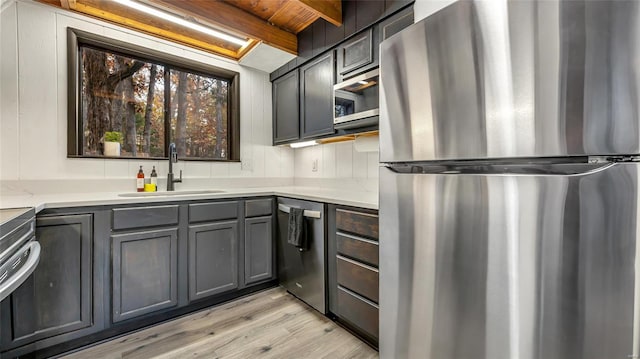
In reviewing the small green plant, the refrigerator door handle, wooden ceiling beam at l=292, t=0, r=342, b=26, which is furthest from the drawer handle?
the small green plant

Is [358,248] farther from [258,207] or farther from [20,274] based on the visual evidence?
[20,274]

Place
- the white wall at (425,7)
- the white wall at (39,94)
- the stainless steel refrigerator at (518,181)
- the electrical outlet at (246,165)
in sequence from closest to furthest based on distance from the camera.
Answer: the stainless steel refrigerator at (518,181), the white wall at (425,7), the white wall at (39,94), the electrical outlet at (246,165)

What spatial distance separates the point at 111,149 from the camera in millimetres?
2096

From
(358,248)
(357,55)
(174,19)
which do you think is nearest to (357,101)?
(357,55)

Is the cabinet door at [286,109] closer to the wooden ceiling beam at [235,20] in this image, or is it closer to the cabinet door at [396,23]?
the wooden ceiling beam at [235,20]

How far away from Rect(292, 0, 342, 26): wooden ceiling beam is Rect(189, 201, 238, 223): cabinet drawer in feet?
5.07

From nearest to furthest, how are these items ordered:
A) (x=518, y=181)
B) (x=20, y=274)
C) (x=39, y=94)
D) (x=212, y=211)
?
(x=518, y=181)
(x=20, y=274)
(x=39, y=94)
(x=212, y=211)

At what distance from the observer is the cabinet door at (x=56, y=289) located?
133cm

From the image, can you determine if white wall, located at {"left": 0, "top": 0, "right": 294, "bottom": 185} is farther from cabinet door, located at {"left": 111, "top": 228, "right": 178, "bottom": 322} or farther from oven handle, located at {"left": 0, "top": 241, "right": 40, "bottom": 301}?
oven handle, located at {"left": 0, "top": 241, "right": 40, "bottom": 301}

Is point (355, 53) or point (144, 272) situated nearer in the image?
point (144, 272)

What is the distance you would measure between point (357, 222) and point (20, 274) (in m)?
1.44

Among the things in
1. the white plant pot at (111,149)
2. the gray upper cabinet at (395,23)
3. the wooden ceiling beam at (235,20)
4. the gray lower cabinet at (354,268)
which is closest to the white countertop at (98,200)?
the gray lower cabinet at (354,268)

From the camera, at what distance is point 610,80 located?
59 centimetres

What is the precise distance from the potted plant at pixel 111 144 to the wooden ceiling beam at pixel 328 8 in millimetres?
1786
